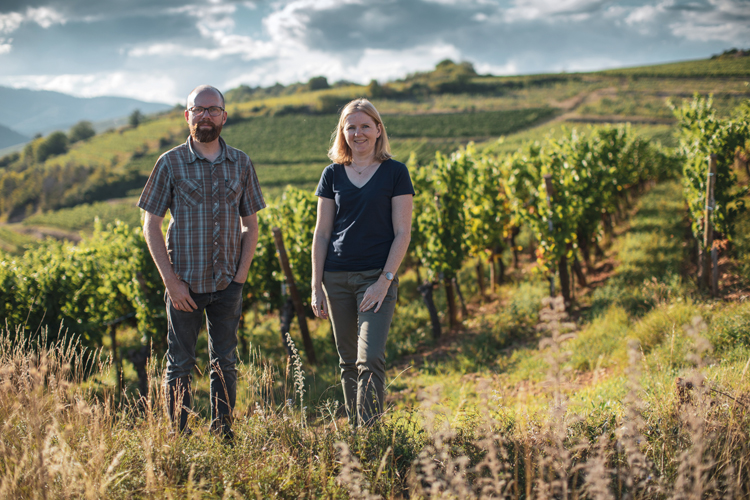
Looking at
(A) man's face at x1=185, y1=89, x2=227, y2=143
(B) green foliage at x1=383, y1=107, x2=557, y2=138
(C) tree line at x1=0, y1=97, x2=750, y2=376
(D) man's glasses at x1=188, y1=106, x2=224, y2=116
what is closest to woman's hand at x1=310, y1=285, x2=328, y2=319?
(A) man's face at x1=185, y1=89, x2=227, y2=143

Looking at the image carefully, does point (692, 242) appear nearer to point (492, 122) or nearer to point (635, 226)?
point (635, 226)

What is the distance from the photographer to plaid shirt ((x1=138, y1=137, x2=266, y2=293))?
107 inches

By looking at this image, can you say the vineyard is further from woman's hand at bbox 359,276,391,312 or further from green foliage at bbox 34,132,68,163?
green foliage at bbox 34,132,68,163

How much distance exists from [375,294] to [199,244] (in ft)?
3.94

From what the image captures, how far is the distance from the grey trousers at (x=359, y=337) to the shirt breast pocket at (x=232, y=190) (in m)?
0.81

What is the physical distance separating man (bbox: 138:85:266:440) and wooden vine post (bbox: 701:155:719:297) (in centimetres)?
608

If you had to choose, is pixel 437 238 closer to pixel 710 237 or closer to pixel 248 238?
pixel 710 237

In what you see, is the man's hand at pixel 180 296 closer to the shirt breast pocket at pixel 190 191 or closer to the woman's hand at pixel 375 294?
the shirt breast pocket at pixel 190 191

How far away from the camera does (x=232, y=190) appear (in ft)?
9.38

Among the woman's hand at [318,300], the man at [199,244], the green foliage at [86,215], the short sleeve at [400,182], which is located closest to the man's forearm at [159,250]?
the man at [199,244]

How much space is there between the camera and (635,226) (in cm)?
1029

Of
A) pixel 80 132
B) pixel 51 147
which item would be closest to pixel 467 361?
pixel 51 147

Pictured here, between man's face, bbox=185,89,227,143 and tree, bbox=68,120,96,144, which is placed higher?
tree, bbox=68,120,96,144

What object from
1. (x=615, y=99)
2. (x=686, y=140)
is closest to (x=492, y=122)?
(x=615, y=99)
